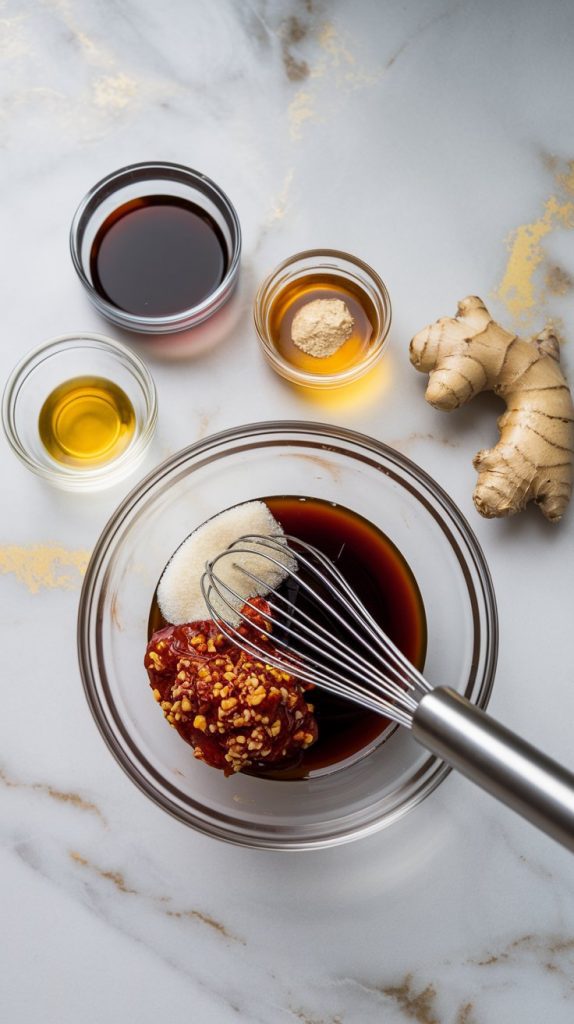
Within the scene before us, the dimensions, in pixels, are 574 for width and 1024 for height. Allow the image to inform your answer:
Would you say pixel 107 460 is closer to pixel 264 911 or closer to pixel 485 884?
pixel 264 911

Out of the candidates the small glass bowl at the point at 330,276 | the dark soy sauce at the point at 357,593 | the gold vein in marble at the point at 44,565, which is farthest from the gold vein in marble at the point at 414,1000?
the small glass bowl at the point at 330,276

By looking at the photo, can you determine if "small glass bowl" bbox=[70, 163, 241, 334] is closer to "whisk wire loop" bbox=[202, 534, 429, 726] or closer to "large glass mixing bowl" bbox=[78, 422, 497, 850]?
"large glass mixing bowl" bbox=[78, 422, 497, 850]

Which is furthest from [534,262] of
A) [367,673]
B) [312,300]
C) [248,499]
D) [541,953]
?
[541,953]

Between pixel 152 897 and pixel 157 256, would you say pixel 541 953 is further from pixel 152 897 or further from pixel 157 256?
pixel 157 256

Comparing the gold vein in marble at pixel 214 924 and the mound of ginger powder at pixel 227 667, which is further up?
the mound of ginger powder at pixel 227 667

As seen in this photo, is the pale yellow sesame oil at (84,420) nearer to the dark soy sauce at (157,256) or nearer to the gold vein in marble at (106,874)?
the dark soy sauce at (157,256)

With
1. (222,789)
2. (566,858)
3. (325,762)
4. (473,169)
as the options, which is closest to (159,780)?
(222,789)
